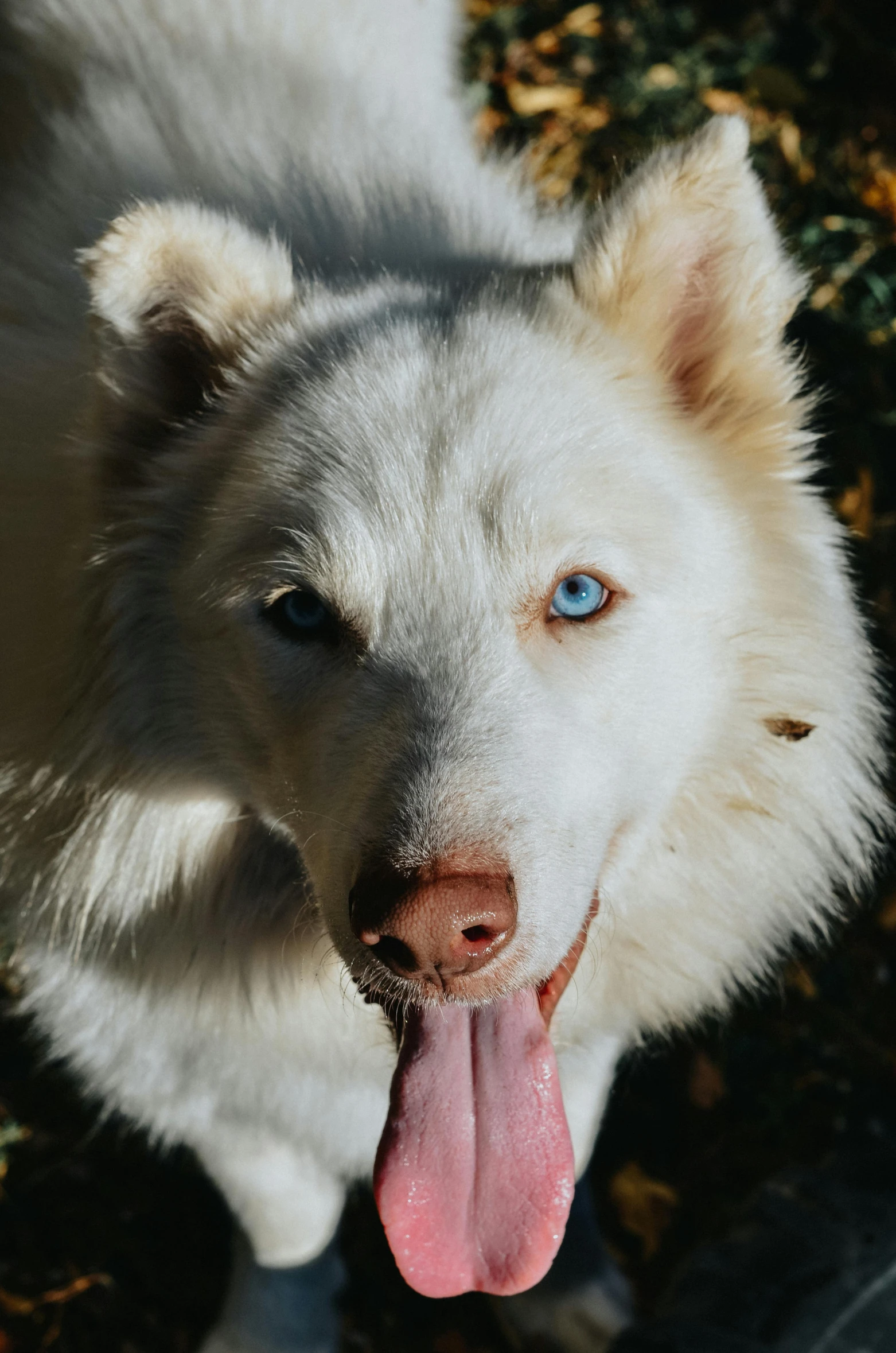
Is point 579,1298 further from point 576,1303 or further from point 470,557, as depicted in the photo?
point 470,557

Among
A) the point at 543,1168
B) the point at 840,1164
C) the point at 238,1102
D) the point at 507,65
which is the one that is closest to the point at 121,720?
the point at 238,1102

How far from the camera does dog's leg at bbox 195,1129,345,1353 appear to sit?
281cm

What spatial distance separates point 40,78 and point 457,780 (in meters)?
2.56

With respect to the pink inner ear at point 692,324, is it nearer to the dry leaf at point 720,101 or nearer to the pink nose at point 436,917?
the pink nose at point 436,917

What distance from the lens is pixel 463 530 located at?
1.82 meters

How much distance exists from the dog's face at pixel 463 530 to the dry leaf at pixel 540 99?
130 inches

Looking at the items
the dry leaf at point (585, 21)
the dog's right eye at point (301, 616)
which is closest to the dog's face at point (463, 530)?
the dog's right eye at point (301, 616)

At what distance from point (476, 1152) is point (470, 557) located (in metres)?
1.08

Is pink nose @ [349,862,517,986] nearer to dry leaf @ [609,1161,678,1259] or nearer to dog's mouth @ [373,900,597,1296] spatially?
dog's mouth @ [373,900,597,1296]

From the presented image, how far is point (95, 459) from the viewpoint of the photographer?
2.03m

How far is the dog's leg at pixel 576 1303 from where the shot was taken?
3.11 meters

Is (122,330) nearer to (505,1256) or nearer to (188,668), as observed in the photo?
(188,668)

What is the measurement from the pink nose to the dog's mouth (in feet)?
1.34

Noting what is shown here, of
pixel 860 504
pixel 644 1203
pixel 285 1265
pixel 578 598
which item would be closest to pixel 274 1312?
pixel 285 1265
